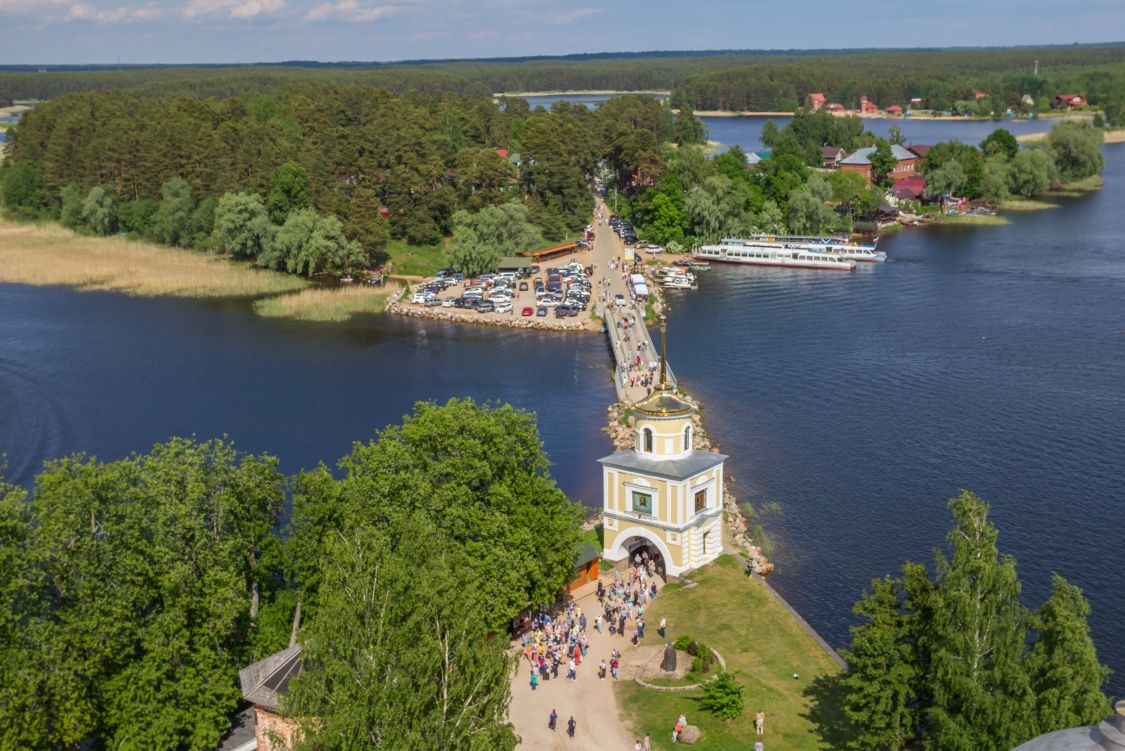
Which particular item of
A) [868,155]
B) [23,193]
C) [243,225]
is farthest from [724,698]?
[23,193]

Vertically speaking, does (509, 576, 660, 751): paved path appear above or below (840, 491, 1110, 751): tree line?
below

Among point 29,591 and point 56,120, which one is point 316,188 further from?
point 29,591

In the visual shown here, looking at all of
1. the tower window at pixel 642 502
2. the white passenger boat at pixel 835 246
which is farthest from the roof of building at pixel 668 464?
the white passenger boat at pixel 835 246

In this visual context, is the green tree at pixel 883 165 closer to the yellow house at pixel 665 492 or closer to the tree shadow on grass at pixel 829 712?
the yellow house at pixel 665 492

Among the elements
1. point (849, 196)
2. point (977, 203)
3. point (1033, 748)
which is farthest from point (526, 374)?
point (977, 203)

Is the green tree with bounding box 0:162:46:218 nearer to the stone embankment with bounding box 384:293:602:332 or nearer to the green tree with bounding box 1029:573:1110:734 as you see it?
the stone embankment with bounding box 384:293:602:332

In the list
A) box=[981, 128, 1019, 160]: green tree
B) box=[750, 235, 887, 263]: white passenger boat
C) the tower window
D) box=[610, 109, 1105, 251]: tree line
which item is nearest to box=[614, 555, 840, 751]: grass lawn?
the tower window
